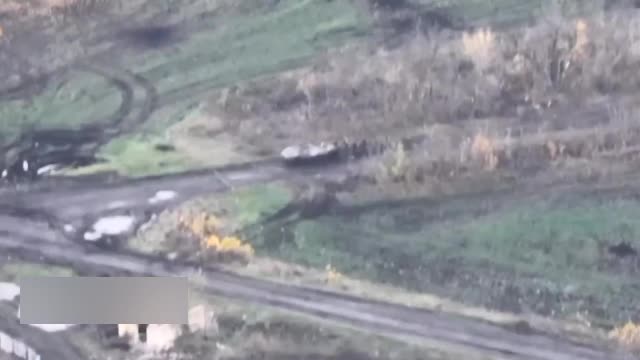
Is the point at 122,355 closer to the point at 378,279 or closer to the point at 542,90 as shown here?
the point at 378,279

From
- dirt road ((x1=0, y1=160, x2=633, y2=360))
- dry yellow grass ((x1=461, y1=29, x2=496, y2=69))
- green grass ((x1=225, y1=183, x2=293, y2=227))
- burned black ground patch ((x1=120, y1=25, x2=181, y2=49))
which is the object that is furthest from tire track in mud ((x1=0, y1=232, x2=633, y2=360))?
dry yellow grass ((x1=461, y1=29, x2=496, y2=69))

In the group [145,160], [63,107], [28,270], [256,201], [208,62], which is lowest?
[28,270]

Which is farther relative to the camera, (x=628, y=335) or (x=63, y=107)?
(x=63, y=107)

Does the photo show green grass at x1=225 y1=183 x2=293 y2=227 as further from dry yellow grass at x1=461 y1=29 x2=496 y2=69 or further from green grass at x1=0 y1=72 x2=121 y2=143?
dry yellow grass at x1=461 y1=29 x2=496 y2=69

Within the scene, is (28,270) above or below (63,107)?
below

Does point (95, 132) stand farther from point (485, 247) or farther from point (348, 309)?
point (485, 247)

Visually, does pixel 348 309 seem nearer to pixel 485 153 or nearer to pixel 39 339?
pixel 485 153

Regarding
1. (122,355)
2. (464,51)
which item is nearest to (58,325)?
(122,355)

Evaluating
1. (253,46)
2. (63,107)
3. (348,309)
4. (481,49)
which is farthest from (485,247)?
(63,107)
